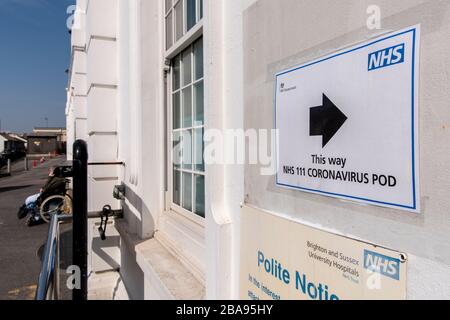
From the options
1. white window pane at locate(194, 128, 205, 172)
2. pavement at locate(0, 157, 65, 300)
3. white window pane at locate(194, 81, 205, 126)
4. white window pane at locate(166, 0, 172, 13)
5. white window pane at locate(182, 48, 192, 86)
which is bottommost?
pavement at locate(0, 157, 65, 300)

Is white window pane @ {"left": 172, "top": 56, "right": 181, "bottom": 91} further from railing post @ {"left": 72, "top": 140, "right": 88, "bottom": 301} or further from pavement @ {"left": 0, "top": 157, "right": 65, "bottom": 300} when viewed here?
pavement @ {"left": 0, "top": 157, "right": 65, "bottom": 300}

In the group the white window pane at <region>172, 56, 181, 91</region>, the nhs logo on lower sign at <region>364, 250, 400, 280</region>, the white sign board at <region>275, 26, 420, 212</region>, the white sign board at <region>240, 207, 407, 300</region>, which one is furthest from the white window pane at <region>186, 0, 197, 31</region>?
the nhs logo on lower sign at <region>364, 250, 400, 280</region>

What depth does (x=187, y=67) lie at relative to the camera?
2.76 metres

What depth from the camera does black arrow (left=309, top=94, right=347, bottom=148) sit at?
1.04 meters

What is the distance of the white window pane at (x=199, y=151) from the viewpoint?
93.5 inches

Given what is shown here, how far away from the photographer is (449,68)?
0.75 meters

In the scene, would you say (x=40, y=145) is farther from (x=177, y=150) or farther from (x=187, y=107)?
(x=187, y=107)

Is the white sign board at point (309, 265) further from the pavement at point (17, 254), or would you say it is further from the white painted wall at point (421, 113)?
the pavement at point (17, 254)

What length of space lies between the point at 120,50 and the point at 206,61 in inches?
118

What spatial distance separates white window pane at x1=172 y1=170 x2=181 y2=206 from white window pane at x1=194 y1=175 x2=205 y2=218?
46 centimetres

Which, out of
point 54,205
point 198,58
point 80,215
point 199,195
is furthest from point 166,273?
point 54,205

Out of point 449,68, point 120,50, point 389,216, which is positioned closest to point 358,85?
point 449,68

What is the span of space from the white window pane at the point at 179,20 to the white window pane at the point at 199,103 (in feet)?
2.04

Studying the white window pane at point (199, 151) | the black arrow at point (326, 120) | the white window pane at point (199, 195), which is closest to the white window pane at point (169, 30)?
the white window pane at point (199, 151)
